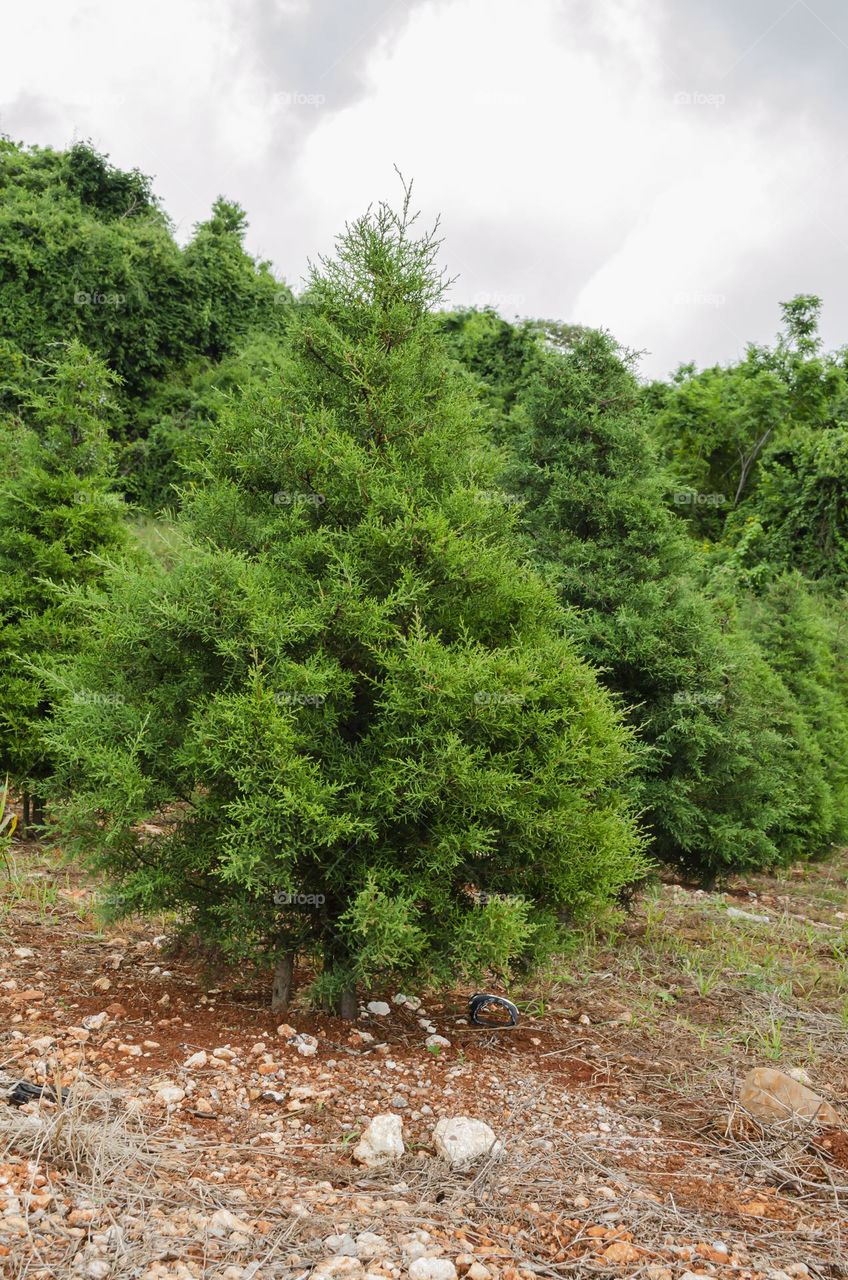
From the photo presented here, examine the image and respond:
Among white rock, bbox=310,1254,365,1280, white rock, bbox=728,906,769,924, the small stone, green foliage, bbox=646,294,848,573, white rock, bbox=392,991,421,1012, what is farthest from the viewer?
green foliage, bbox=646,294,848,573

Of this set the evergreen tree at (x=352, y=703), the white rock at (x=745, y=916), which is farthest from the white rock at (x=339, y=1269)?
the white rock at (x=745, y=916)

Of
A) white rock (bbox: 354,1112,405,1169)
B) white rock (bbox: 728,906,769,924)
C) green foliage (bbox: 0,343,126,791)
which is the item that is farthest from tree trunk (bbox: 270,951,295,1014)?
white rock (bbox: 728,906,769,924)

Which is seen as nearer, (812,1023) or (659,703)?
(812,1023)

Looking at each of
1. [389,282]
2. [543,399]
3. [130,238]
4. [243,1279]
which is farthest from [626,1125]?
[130,238]

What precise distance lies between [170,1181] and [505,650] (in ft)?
8.18

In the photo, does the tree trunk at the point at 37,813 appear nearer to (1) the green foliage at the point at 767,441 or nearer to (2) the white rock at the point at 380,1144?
(2) the white rock at the point at 380,1144

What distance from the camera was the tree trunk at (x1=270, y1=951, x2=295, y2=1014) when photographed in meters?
4.53

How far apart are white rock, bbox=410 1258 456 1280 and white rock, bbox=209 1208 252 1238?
508 mm

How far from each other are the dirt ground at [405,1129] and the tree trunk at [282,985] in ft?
0.21

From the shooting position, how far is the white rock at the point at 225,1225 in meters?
2.67

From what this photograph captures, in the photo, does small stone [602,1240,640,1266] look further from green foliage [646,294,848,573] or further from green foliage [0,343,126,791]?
green foliage [646,294,848,573]

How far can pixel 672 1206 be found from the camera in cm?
302

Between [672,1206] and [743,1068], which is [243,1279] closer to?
[672,1206]

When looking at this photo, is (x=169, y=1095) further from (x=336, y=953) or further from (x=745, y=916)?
(x=745, y=916)
